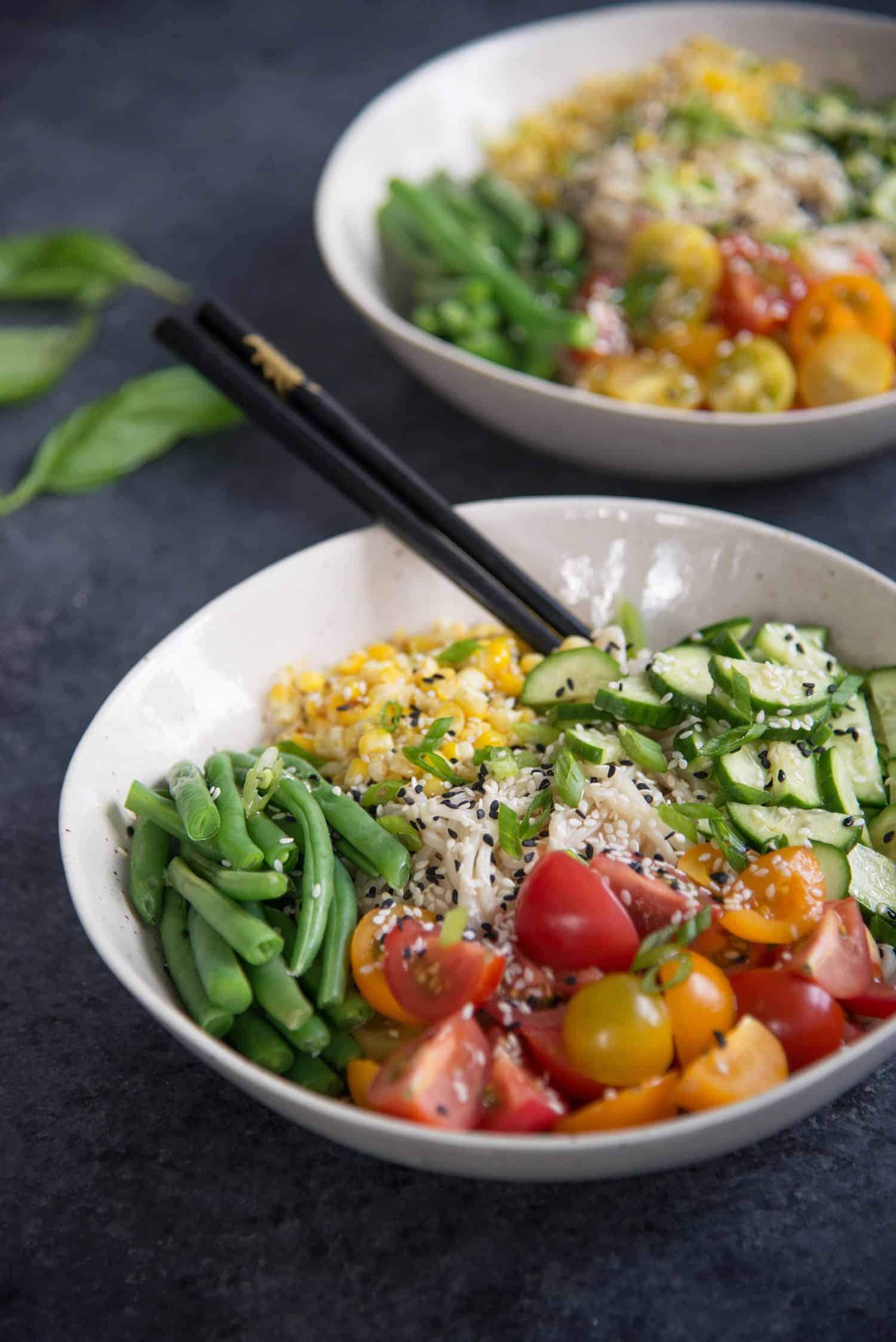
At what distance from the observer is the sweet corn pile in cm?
217

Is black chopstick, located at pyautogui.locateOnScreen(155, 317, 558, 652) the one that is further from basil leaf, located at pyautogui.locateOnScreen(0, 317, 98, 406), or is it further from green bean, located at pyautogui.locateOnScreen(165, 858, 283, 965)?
basil leaf, located at pyautogui.locateOnScreen(0, 317, 98, 406)

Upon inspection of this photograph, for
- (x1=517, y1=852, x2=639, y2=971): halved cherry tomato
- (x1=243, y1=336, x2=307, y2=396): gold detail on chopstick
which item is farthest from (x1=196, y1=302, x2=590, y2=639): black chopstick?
(x1=517, y1=852, x2=639, y2=971): halved cherry tomato

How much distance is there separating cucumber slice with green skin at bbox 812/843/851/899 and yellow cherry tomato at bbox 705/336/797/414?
1432mm

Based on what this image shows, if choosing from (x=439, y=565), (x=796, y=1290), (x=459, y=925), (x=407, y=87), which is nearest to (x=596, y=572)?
(x=439, y=565)

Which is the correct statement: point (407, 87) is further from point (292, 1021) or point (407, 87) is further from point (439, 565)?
point (292, 1021)

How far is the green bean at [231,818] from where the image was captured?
6.22 feet

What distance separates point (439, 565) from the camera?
2.49 meters

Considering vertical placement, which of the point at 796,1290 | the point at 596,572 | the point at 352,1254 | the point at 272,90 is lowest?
the point at 796,1290

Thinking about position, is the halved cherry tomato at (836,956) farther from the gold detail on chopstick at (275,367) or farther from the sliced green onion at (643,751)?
the gold detail on chopstick at (275,367)

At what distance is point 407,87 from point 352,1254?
3.39 metres

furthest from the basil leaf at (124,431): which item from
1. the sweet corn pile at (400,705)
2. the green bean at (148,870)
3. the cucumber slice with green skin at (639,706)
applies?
the cucumber slice with green skin at (639,706)

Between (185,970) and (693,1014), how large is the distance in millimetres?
760

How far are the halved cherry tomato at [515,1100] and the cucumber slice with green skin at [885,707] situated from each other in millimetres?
956

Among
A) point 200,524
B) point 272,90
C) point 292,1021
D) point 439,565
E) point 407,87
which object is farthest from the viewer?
point 272,90
